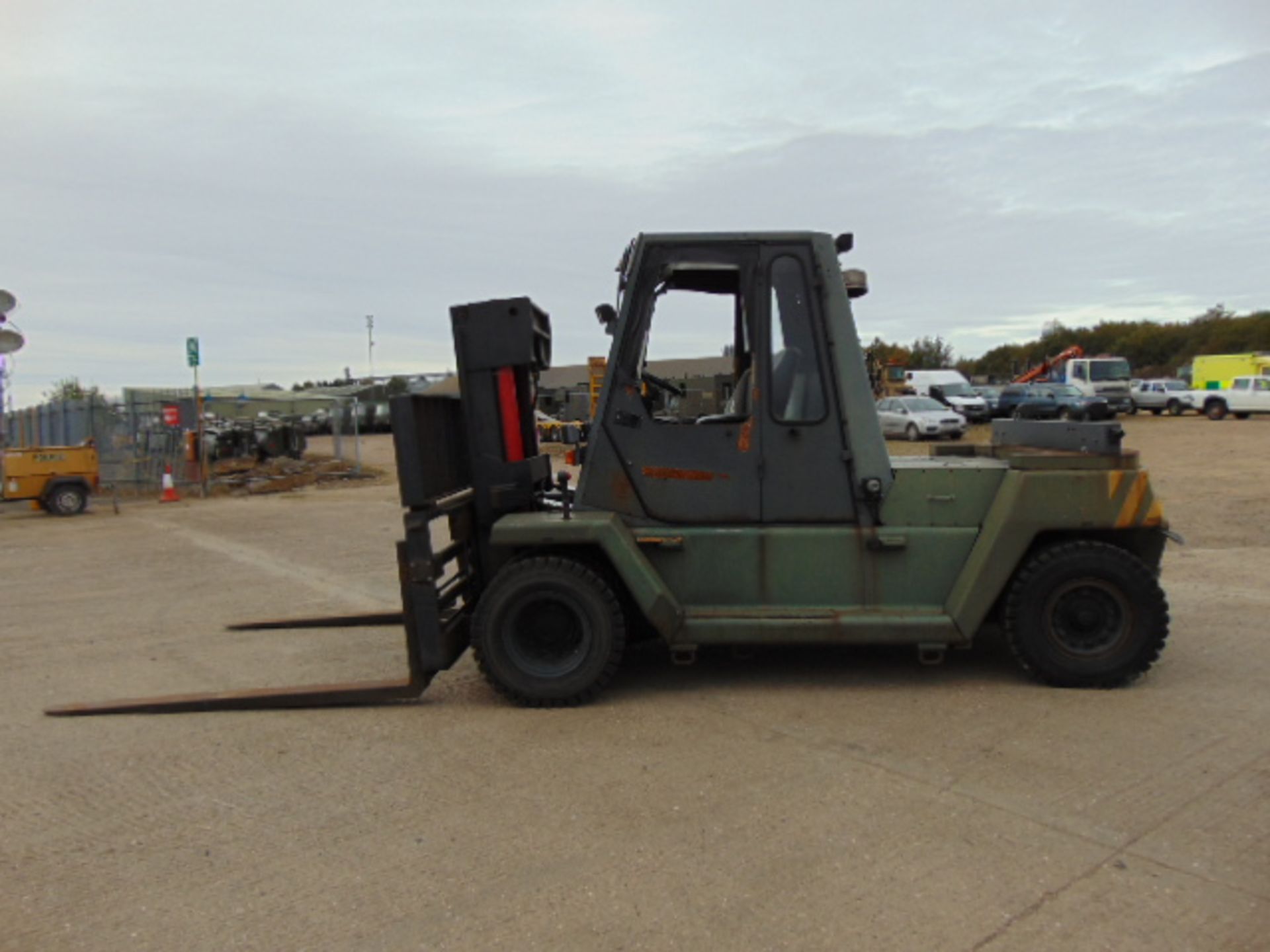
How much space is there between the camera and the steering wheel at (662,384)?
211 inches

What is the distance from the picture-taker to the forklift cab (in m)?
5.27

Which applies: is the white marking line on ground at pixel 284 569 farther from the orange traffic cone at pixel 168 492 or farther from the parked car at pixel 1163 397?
the parked car at pixel 1163 397

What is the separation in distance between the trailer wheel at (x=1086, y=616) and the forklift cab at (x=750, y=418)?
41.5 inches

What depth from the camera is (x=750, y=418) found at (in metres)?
5.30

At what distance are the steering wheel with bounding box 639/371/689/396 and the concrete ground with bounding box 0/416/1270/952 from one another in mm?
1678

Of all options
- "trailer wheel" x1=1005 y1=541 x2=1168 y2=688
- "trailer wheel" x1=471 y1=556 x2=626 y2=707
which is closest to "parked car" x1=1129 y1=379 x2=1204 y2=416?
"trailer wheel" x1=1005 y1=541 x2=1168 y2=688

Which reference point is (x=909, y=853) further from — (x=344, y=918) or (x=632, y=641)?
(x=632, y=641)

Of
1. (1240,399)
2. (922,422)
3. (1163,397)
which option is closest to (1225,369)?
(1163,397)

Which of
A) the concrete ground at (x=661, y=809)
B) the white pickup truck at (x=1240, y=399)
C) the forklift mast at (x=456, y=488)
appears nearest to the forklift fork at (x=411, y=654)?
the forklift mast at (x=456, y=488)

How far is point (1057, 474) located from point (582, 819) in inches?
124

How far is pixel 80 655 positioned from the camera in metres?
6.71

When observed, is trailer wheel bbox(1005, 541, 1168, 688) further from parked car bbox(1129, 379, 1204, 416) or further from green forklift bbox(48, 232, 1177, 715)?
parked car bbox(1129, 379, 1204, 416)

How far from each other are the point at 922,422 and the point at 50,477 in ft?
71.5

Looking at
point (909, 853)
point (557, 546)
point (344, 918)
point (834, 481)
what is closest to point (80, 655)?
point (557, 546)
